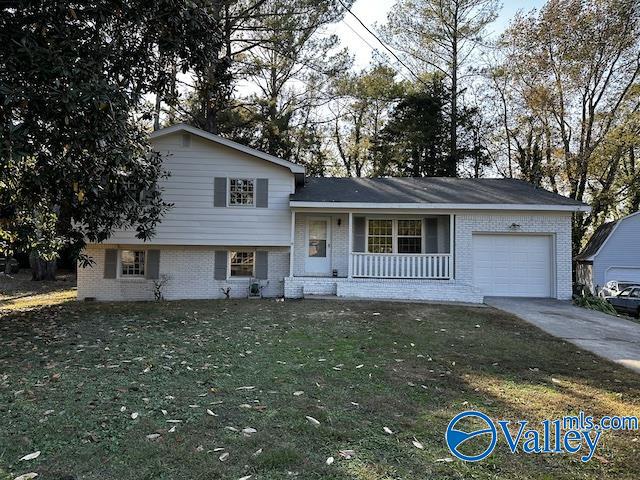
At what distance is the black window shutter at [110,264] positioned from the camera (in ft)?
39.2

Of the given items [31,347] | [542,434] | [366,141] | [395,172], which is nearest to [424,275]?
[542,434]

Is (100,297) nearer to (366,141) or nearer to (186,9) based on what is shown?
(186,9)

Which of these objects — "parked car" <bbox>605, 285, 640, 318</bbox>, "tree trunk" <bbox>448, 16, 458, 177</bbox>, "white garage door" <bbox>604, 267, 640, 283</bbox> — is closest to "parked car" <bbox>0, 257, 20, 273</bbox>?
"tree trunk" <bbox>448, 16, 458, 177</bbox>

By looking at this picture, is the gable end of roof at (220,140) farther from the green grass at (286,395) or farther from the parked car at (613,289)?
the parked car at (613,289)

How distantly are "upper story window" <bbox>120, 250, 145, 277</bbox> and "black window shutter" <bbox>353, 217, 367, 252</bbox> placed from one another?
266 inches

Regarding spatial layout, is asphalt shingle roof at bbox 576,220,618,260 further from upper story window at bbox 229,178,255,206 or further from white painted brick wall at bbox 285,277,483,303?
upper story window at bbox 229,178,255,206

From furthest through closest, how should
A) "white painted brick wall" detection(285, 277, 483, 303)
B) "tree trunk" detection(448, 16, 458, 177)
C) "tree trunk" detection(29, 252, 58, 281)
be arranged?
"tree trunk" detection(448, 16, 458, 177), "tree trunk" detection(29, 252, 58, 281), "white painted brick wall" detection(285, 277, 483, 303)

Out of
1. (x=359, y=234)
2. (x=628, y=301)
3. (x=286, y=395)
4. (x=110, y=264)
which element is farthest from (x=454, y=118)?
(x=286, y=395)

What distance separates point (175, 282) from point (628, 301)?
14064 mm

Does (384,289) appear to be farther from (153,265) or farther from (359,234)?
(153,265)

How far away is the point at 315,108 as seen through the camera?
22.4 m

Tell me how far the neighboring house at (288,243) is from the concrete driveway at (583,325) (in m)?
1.24

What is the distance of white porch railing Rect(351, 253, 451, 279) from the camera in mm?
11562

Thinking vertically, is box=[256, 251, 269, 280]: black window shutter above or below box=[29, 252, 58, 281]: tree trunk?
above
